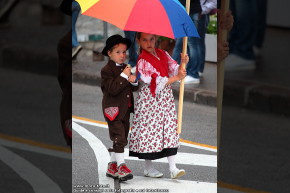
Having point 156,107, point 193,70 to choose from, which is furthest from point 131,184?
point 193,70

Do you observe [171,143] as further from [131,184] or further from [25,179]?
[25,179]

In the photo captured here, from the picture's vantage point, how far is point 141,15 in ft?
11.9

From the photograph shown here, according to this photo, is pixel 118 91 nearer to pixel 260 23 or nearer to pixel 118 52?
pixel 118 52

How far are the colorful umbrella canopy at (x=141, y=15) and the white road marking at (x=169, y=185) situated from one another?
1118 mm

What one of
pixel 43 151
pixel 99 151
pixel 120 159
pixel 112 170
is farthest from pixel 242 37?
pixel 99 151

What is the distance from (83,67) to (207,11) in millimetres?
2721

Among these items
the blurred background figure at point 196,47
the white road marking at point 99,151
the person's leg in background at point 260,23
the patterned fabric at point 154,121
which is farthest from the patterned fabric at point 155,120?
the blurred background figure at point 196,47

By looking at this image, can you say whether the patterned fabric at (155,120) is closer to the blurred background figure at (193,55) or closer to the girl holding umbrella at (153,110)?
the girl holding umbrella at (153,110)

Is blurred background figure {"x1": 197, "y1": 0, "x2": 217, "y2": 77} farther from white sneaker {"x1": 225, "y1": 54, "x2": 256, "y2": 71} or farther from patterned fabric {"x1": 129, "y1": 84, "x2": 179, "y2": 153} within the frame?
white sneaker {"x1": 225, "y1": 54, "x2": 256, "y2": 71}

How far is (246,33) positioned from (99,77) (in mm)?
7269

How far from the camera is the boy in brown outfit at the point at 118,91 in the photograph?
3.93 metres

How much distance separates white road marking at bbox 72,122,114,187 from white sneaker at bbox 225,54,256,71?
3.04 metres

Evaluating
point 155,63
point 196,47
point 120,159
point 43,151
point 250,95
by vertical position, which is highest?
point 250,95

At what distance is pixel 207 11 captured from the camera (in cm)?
686
